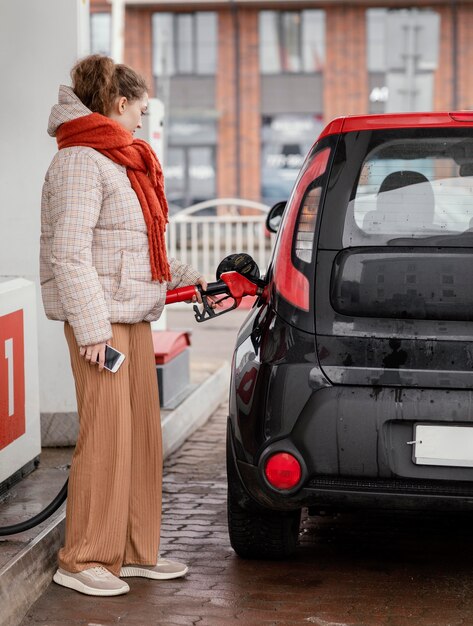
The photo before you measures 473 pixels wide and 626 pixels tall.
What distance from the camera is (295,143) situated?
40094 mm

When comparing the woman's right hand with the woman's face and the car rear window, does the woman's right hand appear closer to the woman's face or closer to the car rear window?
the woman's face

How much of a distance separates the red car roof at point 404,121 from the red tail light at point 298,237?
12cm

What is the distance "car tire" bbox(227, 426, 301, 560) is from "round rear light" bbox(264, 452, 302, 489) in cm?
37

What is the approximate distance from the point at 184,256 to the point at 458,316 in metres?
15.3

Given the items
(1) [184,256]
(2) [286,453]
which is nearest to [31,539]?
(2) [286,453]

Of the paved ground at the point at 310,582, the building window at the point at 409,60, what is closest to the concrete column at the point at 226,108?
the building window at the point at 409,60

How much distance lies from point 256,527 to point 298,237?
118 cm

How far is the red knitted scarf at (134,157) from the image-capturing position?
4.19 meters

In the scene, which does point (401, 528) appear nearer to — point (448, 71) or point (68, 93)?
point (68, 93)

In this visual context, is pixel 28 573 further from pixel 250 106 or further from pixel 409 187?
pixel 250 106

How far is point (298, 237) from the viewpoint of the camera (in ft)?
13.9

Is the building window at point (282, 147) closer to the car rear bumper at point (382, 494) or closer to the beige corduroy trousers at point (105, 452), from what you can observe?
the beige corduroy trousers at point (105, 452)

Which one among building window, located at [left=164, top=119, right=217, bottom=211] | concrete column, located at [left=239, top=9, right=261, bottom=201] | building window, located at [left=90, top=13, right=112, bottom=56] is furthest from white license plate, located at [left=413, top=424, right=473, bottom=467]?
building window, located at [left=90, top=13, right=112, bottom=56]

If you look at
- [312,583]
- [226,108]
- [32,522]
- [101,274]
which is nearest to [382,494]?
[312,583]
